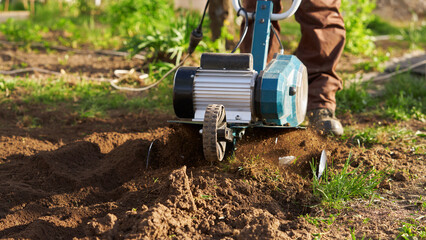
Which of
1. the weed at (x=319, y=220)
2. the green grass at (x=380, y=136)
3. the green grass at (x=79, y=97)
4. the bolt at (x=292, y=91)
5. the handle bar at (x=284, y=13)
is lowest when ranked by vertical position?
the green grass at (x=79, y=97)

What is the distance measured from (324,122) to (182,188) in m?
1.44

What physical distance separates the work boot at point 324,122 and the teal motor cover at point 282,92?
0.52 meters

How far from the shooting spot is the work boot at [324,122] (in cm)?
328

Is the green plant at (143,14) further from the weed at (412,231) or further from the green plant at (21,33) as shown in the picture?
the weed at (412,231)

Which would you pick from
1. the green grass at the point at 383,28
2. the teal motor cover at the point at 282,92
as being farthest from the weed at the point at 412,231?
the green grass at the point at 383,28

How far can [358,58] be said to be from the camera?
5691 millimetres

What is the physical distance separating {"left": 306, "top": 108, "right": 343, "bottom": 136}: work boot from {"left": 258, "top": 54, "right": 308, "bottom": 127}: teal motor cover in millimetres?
516

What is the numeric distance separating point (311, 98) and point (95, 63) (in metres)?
2.70

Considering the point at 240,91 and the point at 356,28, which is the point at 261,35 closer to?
the point at 240,91

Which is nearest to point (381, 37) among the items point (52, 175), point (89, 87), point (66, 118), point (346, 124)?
point (346, 124)

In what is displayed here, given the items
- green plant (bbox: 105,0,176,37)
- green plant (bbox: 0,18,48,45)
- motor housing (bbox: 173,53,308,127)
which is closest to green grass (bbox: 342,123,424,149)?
motor housing (bbox: 173,53,308,127)

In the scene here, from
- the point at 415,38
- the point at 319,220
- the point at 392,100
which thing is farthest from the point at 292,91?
the point at 415,38

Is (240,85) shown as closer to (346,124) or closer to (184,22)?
(346,124)

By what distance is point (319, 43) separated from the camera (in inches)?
136
